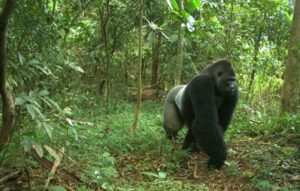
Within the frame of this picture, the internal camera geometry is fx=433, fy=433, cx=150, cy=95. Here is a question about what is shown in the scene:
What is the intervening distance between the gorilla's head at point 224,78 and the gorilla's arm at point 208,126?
0.18 m

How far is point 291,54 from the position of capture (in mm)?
5930

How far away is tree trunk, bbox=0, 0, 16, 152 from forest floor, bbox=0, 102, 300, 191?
0.24 meters

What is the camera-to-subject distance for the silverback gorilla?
14.0 ft

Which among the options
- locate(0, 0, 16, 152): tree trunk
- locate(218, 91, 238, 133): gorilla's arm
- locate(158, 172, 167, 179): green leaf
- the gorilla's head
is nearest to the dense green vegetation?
locate(158, 172, 167, 179): green leaf

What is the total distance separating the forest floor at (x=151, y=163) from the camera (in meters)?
3.30

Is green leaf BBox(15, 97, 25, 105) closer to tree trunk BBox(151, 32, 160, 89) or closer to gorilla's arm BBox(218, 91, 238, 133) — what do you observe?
gorilla's arm BBox(218, 91, 238, 133)

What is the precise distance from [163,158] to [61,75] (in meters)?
2.17

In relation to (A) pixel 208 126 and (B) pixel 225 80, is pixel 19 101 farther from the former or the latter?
(B) pixel 225 80

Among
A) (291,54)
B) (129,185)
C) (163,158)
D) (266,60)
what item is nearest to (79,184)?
(129,185)

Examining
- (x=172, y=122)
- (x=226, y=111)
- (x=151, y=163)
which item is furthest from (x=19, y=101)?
(x=172, y=122)

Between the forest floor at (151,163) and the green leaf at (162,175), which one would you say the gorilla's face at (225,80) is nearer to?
the forest floor at (151,163)

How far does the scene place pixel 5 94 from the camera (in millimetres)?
2629

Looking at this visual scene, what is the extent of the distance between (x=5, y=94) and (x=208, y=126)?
87.1 inches

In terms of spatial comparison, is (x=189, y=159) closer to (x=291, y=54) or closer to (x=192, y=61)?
(x=291, y=54)
